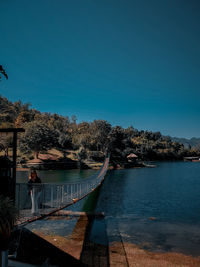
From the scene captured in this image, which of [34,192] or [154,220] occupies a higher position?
[34,192]

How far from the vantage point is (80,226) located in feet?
30.4

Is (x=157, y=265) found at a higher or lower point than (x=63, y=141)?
lower

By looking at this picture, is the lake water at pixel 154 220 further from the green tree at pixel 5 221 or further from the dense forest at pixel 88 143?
the dense forest at pixel 88 143

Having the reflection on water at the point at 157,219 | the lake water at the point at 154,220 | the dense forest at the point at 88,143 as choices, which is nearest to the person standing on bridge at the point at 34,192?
the lake water at the point at 154,220

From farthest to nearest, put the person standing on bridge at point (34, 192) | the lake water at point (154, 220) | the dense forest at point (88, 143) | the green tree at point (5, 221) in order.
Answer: the dense forest at point (88, 143)
the lake water at point (154, 220)
the person standing on bridge at point (34, 192)
the green tree at point (5, 221)

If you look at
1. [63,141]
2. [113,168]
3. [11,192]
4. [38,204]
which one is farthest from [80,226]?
[63,141]

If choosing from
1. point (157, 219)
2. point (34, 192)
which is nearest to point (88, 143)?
point (157, 219)

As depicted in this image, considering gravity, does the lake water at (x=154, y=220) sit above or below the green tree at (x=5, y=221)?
below

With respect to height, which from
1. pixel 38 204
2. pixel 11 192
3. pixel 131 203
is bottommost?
pixel 131 203

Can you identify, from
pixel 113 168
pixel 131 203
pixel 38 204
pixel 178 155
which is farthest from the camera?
pixel 178 155

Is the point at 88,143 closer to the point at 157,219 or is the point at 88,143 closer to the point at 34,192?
the point at 157,219

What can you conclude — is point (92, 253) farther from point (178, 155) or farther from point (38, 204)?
point (178, 155)

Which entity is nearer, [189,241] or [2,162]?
[2,162]

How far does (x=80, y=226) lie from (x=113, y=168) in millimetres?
39130
